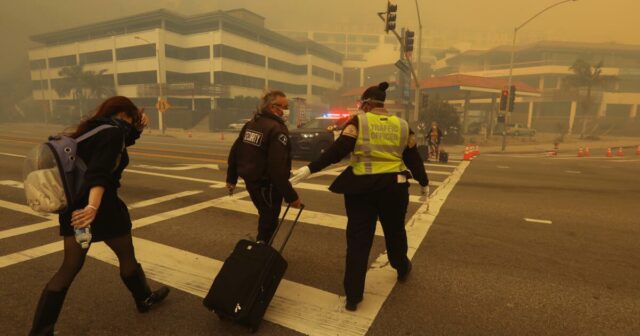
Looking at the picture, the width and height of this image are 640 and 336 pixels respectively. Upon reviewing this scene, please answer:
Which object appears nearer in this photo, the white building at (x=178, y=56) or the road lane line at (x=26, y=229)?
the road lane line at (x=26, y=229)

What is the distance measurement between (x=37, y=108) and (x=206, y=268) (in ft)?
331

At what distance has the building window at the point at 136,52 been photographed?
201ft

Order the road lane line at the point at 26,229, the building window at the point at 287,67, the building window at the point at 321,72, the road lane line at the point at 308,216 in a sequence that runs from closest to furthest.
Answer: the road lane line at the point at 26,229 < the road lane line at the point at 308,216 < the building window at the point at 287,67 < the building window at the point at 321,72

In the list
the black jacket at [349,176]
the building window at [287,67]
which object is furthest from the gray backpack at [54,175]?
the building window at [287,67]

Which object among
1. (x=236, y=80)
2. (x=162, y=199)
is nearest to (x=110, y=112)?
(x=162, y=199)

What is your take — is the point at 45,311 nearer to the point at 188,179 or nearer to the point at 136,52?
the point at 188,179

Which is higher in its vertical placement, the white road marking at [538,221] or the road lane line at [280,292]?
the white road marking at [538,221]

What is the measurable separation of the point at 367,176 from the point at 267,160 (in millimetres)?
946

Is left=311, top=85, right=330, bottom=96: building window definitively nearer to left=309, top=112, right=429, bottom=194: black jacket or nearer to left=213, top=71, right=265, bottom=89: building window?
left=213, top=71, right=265, bottom=89: building window

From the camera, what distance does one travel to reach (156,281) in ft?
12.5

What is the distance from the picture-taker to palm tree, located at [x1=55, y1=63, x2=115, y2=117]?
65262mm

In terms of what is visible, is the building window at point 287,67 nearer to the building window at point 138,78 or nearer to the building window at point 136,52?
the building window at point 136,52

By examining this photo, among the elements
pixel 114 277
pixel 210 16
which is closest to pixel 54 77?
pixel 210 16

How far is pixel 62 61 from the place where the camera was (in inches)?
2945
